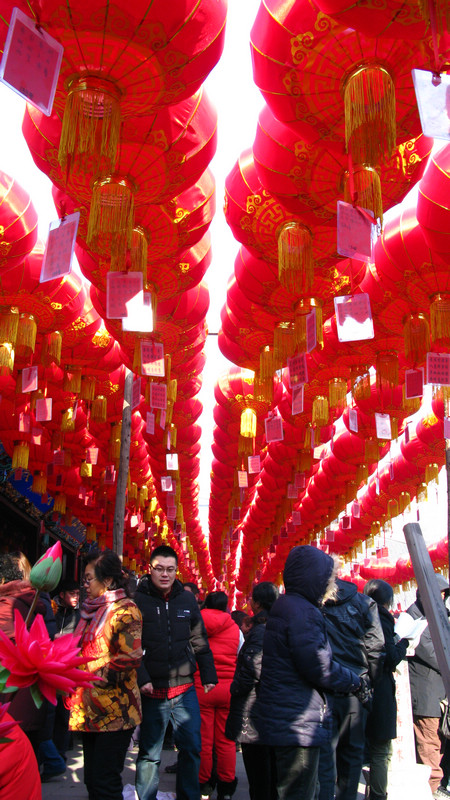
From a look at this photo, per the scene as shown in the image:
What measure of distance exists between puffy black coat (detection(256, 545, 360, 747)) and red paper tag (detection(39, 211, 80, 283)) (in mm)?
2166

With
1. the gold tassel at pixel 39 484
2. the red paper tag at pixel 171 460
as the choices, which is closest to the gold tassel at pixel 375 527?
the red paper tag at pixel 171 460

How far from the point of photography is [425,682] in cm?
570

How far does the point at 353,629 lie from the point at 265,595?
2.29 feet

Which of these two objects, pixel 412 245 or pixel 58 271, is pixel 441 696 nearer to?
pixel 412 245

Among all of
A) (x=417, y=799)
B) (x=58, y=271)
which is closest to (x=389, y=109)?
(x=58, y=271)

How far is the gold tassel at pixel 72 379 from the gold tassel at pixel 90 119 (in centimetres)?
500

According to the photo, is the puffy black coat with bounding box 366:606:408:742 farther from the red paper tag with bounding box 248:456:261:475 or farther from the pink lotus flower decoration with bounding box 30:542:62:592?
the red paper tag with bounding box 248:456:261:475

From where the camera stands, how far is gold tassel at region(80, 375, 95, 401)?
8203 mm

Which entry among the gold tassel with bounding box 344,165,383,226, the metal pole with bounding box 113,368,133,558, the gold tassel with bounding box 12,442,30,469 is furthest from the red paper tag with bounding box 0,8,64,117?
the gold tassel with bounding box 12,442,30,469

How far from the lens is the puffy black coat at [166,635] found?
3939mm

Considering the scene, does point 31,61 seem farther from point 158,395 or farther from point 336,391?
point 158,395

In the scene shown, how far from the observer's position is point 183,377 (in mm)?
8180

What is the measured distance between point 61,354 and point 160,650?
397 centimetres

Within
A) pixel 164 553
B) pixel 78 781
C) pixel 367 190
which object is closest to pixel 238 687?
pixel 164 553
